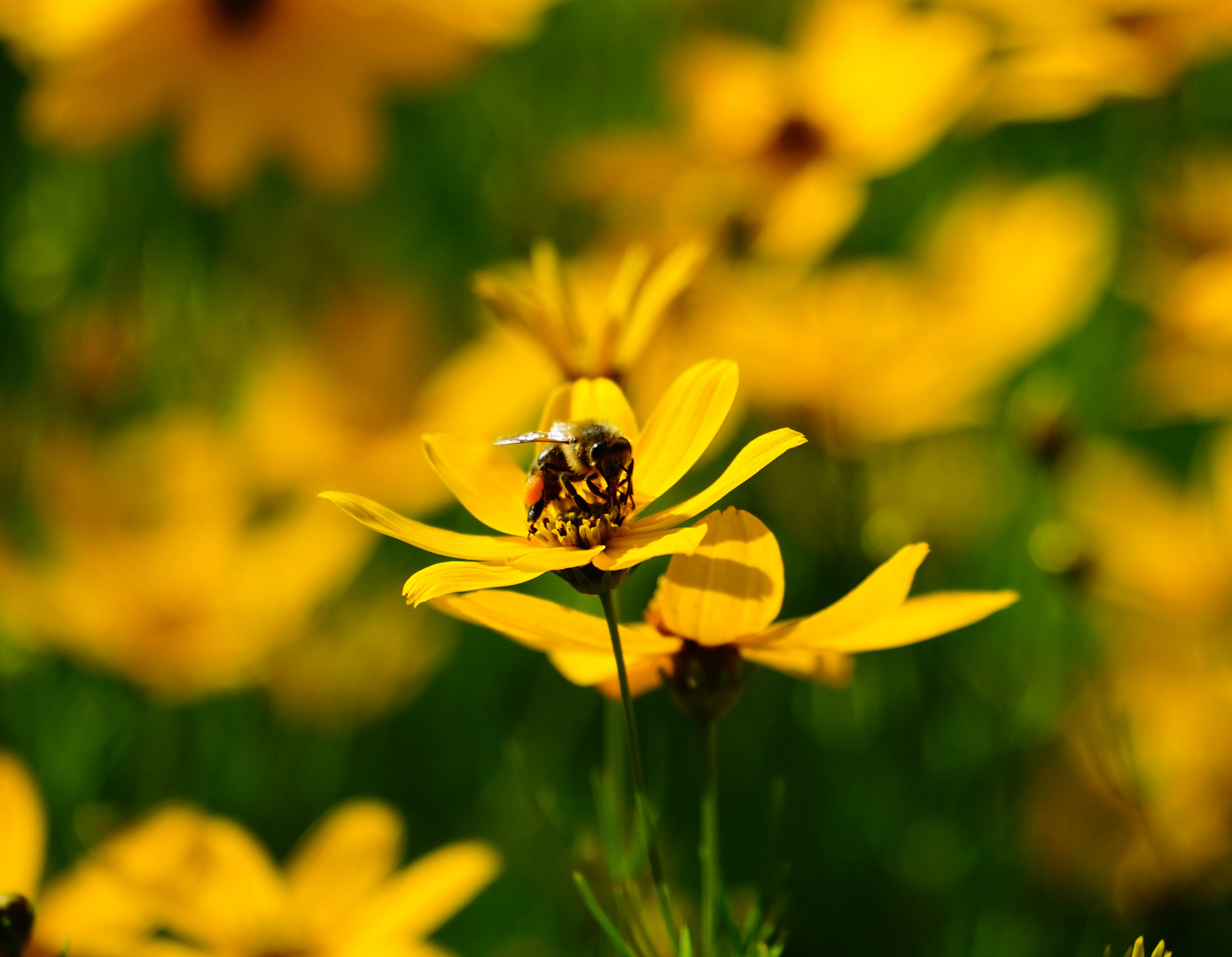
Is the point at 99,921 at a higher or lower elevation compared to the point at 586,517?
lower

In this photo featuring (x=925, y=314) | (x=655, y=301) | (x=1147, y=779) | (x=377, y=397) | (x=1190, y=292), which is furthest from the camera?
(x=377, y=397)

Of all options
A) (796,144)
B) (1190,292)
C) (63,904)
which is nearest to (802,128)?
(796,144)

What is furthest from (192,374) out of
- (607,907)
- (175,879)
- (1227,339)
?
(1227,339)

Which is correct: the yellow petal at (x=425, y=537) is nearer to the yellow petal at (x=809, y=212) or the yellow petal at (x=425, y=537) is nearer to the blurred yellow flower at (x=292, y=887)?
the blurred yellow flower at (x=292, y=887)

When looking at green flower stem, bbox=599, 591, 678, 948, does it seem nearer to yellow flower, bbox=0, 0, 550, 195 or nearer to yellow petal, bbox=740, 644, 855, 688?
yellow petal, bbox=740, 644, 855, 688

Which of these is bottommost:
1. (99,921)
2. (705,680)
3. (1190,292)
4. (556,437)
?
(99,921)

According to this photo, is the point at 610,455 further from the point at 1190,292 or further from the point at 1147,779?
the point at 1190,292

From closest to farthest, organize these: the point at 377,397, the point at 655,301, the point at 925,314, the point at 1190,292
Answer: the point at 655,301, the point at 1190,292, the point at 925,314, the point at 377,397
